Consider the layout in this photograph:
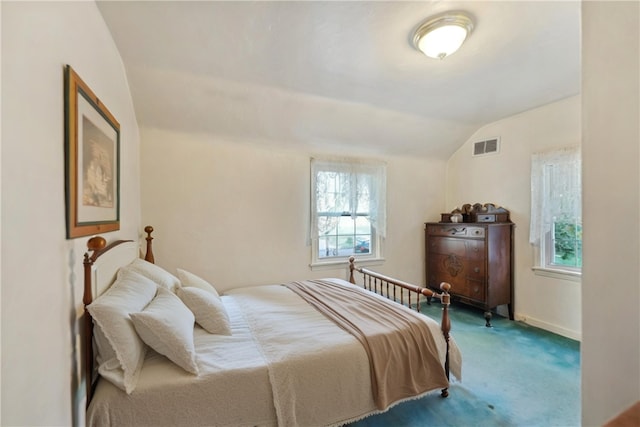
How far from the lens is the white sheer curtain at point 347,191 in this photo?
3.44m

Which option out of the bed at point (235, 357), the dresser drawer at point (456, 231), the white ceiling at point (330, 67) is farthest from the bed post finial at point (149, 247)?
the dresser drawer at point (456, 231)

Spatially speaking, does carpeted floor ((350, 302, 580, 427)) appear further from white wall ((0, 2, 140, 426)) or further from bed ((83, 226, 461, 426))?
white wall ((0, 2, 140, 426))

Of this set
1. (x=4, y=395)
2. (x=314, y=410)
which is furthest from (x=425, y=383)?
(x=4, y=395)

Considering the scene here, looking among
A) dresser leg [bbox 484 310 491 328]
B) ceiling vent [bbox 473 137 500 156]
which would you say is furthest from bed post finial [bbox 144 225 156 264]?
ceiling vent [bbox 473 137 500 156]

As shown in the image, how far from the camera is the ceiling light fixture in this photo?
1.68 meters

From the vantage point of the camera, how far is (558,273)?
2945 millimetres

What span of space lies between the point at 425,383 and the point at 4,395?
1.86 meters

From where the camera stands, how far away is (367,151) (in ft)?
12.1

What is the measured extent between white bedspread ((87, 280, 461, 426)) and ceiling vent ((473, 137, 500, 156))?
2911mm

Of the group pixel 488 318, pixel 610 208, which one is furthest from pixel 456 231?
pixel 610 208

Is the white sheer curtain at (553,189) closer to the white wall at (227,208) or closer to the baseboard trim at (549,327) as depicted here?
the baseboard trim at (549,327)

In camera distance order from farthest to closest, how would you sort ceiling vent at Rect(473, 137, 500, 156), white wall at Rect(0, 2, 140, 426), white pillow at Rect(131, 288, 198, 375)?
ceiling vent at Rect(473, 137, 500, 156) < white pillow at Rect(131, 288, 198, 375) < white wall at Rect(0, 2, 140, 426)

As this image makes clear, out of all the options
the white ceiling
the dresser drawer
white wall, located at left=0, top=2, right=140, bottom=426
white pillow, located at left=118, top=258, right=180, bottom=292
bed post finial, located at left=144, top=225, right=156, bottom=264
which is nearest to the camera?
white wall, located at left=0, top=2, right=140, bottom=426

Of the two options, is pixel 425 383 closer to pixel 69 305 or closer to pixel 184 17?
pixel 69 305
